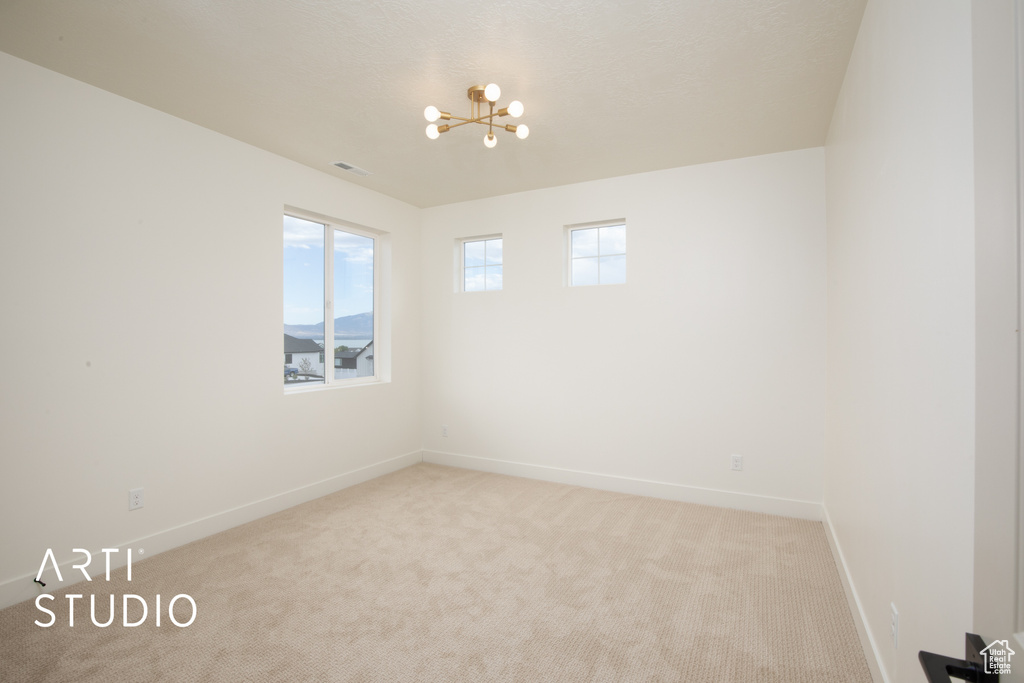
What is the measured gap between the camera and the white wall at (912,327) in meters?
1.11

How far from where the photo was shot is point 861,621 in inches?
81.4

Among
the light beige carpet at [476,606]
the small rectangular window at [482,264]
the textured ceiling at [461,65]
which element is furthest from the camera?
the small rectangular window at [482,264]

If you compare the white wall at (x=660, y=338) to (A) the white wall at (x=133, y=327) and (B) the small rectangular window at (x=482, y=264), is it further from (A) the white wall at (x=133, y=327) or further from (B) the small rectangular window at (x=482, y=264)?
(A) the white wall at (x=133, y=327)

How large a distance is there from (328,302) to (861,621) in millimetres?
4191

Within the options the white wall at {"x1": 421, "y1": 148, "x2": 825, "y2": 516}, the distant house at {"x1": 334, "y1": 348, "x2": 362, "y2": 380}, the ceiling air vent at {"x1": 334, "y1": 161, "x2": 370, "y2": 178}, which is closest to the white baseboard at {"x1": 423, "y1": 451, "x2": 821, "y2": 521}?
the white wall at {"x1": 421, "y1": 148, "x2": 825, "y2": 516}

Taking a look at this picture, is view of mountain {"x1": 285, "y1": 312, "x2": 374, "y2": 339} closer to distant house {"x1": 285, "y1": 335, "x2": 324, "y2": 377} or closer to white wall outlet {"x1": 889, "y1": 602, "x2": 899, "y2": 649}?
distant house {"x1": 285, "y1": 335, "x2": 324, "y2": 377}

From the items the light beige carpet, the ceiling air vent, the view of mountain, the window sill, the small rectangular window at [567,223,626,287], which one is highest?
the ceiling air vent

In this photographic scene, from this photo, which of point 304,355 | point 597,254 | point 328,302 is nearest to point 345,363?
point 304,355

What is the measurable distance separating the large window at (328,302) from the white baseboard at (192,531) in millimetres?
881

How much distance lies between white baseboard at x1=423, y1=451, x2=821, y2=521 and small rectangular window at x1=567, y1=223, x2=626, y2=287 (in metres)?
1.75

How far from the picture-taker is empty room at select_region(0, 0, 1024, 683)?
136 centimetres

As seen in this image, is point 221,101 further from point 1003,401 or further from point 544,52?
point 1003,401

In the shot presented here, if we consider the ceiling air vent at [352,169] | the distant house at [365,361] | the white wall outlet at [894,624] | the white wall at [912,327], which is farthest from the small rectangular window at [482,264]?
the white wall outlet at [894,624]

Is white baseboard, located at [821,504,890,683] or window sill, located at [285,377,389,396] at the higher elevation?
window sill, located at [285,377,389,396]
